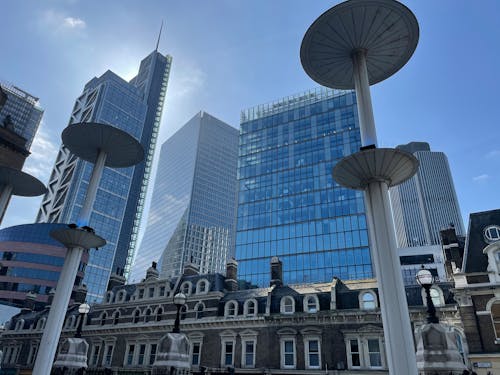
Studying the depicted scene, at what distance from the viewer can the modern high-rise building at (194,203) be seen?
5605 inches

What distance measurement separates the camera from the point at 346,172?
1689 centimetres

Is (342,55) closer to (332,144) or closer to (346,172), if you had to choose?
(346,172)

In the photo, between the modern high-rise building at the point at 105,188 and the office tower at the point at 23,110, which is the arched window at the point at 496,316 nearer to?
the modern high-rise building at the point at 105,188

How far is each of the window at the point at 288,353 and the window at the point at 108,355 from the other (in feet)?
66.1

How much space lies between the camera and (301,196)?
77188 millimetres

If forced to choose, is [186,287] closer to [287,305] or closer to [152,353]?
[152,353]

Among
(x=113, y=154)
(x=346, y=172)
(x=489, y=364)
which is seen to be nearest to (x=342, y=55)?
(x=346, y=172)

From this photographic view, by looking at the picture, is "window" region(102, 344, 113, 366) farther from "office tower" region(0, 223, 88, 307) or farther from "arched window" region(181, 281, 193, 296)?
"office tower" region(0, 223, 88, 307)

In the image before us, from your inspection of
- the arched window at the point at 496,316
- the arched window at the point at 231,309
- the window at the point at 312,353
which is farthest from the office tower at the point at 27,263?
the arched window at the point at 496,316

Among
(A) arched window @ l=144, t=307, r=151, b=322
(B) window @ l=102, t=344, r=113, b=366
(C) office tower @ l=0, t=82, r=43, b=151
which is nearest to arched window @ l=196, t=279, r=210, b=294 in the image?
(A) arched window @ l=144, t=307, r=151, b=322

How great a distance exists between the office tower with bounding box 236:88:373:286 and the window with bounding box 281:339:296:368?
123 ft

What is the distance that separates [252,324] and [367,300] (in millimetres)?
10285

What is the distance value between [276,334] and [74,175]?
119 m

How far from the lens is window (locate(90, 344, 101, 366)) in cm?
3916
